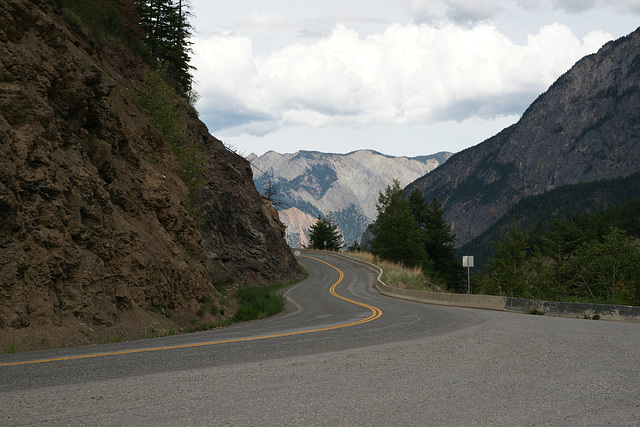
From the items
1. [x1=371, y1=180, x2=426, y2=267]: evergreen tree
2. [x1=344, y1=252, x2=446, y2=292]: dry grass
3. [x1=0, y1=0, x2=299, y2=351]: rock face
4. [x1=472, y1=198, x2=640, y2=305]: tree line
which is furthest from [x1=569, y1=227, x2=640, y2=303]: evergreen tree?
[x1=371, y1=180, x2=426, y2=267]: evergreen tree

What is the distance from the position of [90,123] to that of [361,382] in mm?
13895

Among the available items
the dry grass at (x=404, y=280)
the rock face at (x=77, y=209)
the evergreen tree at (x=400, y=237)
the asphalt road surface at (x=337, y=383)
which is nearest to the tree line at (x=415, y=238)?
the evergreen tree at (x=400, y=237)

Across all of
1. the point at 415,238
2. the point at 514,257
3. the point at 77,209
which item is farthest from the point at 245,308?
Answer: the point at 415,238

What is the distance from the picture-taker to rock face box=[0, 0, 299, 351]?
1064cm

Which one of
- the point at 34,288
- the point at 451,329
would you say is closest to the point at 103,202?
the point at 34,288

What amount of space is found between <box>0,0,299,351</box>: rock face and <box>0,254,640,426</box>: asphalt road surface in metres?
3.69

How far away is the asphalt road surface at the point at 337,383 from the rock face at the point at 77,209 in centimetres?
369

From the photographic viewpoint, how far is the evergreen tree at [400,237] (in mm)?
65375

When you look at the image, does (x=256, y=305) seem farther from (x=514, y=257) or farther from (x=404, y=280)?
(x=514, y=257)

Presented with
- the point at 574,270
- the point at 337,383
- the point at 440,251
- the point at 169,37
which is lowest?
the point at 574,270

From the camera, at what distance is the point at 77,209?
12.9 metres

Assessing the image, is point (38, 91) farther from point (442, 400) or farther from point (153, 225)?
point (442, 400)

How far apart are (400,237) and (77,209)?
56.2 m

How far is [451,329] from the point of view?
10812mm
